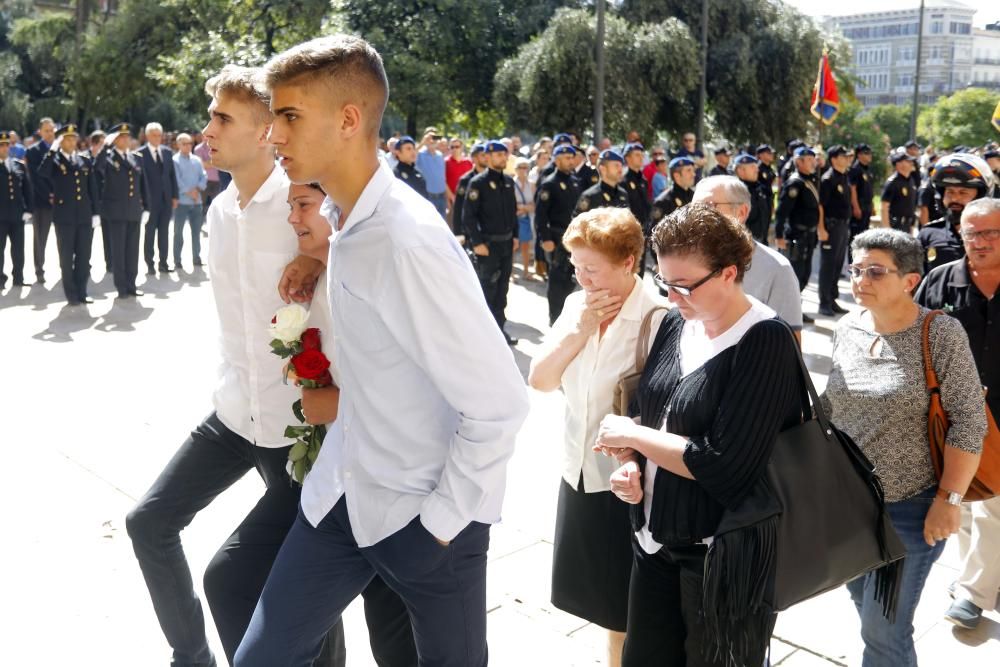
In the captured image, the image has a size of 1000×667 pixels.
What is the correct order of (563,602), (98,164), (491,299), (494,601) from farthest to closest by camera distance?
1. (98,164)
2. (491,299)
3. (494,601)
4. (563,602)

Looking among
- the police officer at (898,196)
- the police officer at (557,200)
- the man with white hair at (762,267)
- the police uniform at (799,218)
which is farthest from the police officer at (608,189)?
the police officer at (898,196)

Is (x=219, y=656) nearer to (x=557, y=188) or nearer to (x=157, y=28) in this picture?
(x=557, y=188)

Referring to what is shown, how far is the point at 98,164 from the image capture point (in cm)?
1183

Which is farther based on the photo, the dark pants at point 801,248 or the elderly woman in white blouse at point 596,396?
the dark pants at point 801,248

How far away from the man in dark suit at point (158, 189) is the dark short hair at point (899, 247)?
435 inches

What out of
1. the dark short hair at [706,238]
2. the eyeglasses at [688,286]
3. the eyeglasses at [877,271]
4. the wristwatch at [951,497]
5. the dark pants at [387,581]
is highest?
the dark short hair at [706,238]

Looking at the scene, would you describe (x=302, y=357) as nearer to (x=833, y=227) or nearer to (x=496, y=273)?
(x=496, y=273)

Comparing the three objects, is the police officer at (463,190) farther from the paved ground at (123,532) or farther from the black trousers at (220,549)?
the black trousers at (220,549)

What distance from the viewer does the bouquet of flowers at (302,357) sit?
8.42 feet

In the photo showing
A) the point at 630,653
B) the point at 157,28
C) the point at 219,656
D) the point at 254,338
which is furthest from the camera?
the point at 157,28

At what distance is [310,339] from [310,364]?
0.09 meters

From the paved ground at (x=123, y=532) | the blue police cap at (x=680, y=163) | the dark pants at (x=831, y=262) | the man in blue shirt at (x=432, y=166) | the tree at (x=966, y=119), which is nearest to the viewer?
the paved ground at (x=123, y=532)

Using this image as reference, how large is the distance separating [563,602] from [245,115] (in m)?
1.77

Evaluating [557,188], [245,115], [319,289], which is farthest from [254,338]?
[557,188]
